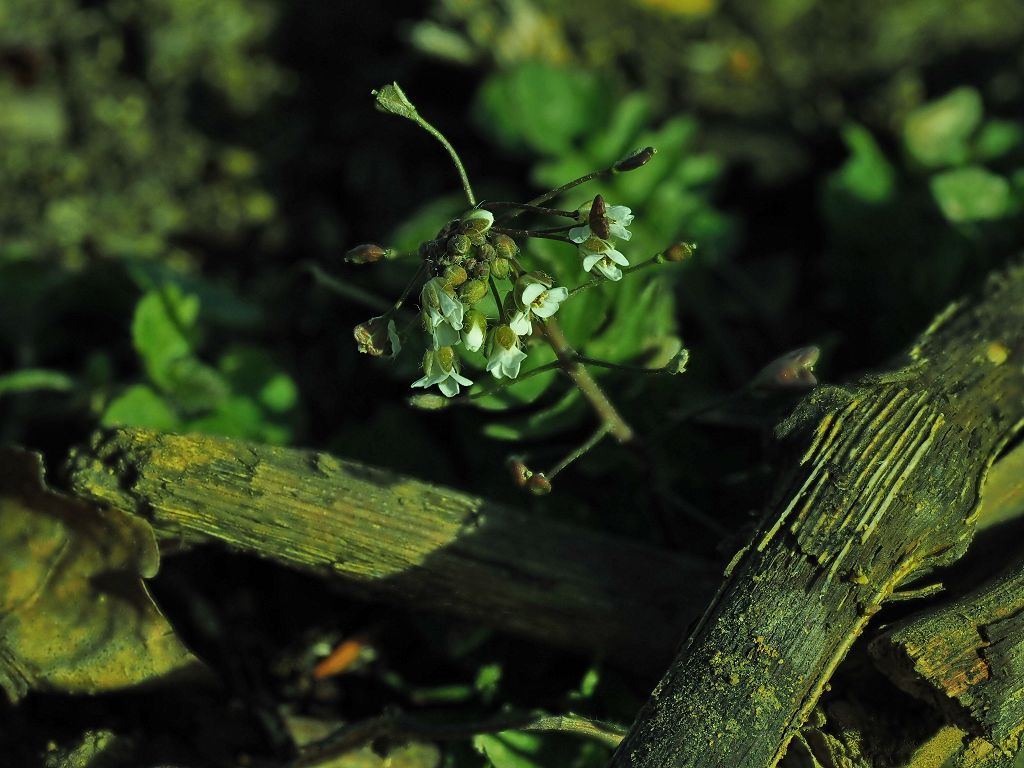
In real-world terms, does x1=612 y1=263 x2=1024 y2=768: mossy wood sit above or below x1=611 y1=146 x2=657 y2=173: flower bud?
below

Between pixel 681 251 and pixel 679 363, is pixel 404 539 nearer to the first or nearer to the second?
pixel 679 363

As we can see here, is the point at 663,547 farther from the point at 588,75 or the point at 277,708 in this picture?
the point at 588,75

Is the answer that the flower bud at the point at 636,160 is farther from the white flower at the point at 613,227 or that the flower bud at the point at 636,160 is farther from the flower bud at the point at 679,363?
the flower bud at the point at 679,363

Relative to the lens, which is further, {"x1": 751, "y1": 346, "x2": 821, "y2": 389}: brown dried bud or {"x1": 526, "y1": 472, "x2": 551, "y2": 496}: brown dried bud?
{"x1": 751, "y1": 346, "x2": 821, "y2": 389}: brown dried bud

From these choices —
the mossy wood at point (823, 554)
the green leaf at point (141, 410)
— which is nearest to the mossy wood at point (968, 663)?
the mossy wood at point (823, 554)

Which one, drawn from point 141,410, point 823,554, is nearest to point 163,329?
point 141,410

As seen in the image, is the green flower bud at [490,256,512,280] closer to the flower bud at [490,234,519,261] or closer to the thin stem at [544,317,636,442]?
the flower bud at [490,234,519,261]

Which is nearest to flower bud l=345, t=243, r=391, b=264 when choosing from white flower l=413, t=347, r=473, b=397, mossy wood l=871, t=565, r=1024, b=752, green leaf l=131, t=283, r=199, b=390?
white flower l=413, t=347, r=473, b=397
